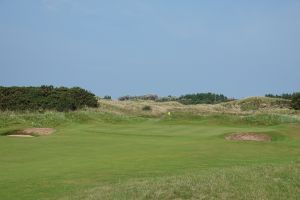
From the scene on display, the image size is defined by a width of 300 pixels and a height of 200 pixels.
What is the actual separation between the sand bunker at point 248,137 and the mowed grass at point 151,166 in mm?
471

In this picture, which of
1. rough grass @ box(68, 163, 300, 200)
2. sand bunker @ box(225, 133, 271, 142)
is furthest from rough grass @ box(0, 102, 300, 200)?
sand bunker @ box(225, 133, 271, 142)

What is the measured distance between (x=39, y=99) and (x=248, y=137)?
106ft

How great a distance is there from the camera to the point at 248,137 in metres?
28.5

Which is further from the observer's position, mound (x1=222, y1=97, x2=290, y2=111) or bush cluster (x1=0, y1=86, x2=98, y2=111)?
mound (x1=222, y1=97, x2=290, y2=111)

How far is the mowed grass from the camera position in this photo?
12.7 metres

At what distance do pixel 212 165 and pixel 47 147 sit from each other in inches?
357

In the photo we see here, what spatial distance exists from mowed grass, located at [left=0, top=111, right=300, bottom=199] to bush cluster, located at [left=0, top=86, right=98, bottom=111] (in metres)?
21.6

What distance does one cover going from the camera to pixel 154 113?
68812 millimetres

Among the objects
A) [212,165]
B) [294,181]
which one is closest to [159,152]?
[212,165]

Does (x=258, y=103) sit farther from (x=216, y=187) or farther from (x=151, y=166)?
(x=216, y=187)

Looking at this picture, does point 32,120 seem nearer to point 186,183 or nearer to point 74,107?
point 74,107

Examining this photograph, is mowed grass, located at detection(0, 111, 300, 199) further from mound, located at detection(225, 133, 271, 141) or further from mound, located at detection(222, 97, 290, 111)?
mound, located at detection(222, 97, 290, 111)

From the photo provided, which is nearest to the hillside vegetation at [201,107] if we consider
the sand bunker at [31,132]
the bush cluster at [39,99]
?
the bush cluster at [39,99]

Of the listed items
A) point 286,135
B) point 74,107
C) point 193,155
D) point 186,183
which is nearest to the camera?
point 186,183
